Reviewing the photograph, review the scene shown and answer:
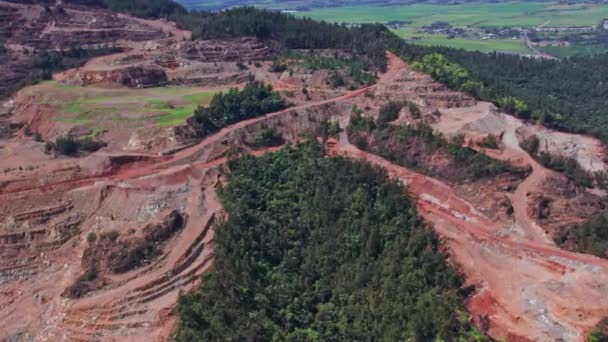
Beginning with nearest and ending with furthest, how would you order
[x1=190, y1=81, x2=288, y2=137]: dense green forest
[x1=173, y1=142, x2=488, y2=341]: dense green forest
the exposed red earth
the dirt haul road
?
1. the dirt haul road
2. [x1=173, y1=142, x2=488, y2=341]: dense green forest
3. the exposed red earth
4. [x1=190, y1=81, x2=288, y2=137]: dense green forest

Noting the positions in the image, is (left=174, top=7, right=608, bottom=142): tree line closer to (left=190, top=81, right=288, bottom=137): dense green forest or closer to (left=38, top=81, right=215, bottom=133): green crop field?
(left=190, top=81, right=288, bottom=137): dense green forest

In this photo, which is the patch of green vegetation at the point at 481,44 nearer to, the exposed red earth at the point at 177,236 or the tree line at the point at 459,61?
the tree line at the point at 459,61

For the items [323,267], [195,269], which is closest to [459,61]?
[323,267]

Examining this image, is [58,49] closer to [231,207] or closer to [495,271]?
[231,207]

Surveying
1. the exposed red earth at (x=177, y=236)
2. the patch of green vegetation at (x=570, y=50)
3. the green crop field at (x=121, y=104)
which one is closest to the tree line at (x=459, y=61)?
the exposed red earth at (x=177, y=236)

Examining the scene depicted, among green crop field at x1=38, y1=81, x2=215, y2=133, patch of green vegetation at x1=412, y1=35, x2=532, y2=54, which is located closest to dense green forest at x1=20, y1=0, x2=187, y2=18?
green crop field at x1=38, y1=81, x2=215, y2=133

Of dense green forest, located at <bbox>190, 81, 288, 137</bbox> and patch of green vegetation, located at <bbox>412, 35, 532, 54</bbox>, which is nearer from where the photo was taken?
dense green forest, located at <bbox>190, 81, 288, 137</bbox>
